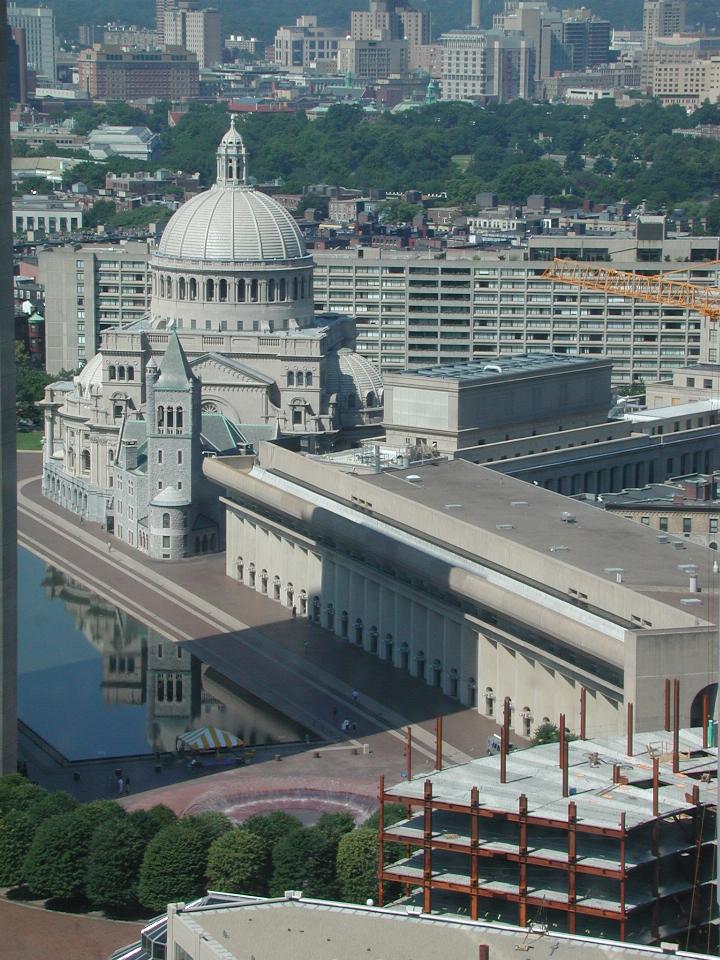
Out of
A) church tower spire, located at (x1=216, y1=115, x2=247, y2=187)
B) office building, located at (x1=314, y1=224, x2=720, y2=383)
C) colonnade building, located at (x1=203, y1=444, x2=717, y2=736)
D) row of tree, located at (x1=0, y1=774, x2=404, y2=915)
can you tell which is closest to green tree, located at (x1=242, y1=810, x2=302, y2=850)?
row of tree, located at (x1=0, y1=774, x2=404, y2=915)

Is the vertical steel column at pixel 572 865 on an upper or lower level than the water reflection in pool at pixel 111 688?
upper

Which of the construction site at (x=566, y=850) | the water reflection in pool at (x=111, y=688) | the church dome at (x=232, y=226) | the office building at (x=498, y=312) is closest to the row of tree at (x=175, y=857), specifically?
the construction site at (x=566, y=850)

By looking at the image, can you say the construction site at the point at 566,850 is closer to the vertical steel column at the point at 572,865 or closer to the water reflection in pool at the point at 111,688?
the vertical steel column at the point at 572,865

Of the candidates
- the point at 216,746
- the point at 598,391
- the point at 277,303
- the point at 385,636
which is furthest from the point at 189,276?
the point at 216,746

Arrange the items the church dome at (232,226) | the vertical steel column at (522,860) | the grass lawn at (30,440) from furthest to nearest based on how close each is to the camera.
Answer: the grass lawn at (30,440) < the church dome at (232,226) < the vertical steel column at (522,860)

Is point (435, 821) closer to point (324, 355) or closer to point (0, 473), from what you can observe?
point (0, 473)

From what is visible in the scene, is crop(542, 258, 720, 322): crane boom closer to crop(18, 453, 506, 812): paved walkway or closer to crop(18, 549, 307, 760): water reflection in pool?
crop(18, 453, 506, 812): paved walkway
